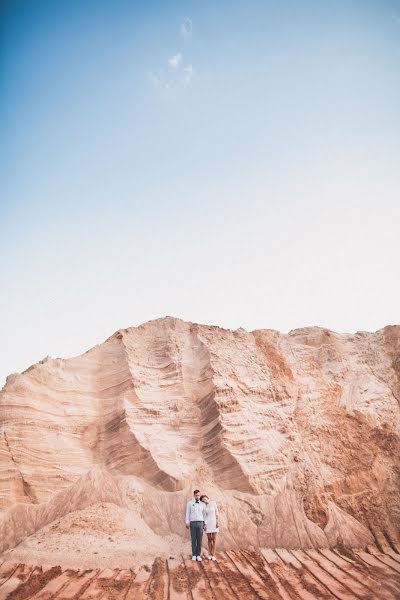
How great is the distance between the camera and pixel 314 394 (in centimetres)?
1395

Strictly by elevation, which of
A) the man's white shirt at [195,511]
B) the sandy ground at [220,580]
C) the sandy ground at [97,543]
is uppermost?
the man's white shirt at [195,511]

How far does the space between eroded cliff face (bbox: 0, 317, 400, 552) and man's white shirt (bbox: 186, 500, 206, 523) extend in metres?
1.41

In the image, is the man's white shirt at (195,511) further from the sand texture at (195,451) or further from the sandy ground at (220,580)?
the sand texture at (195,451)

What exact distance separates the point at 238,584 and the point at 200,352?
8499mm

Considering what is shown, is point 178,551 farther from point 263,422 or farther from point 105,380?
point 105,380

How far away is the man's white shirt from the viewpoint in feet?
25.9

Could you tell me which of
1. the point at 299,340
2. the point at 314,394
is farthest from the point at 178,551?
the point at 299,340

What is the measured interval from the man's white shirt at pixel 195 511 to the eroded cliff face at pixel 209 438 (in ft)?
4.62

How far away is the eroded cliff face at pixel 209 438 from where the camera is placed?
994 centimetres

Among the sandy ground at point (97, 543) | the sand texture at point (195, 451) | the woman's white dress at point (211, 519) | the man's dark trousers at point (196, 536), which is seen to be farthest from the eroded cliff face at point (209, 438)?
the woman's white dress at point (211, 519)

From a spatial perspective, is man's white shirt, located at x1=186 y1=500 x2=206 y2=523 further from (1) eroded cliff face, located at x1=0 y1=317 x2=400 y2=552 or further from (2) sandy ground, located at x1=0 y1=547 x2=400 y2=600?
(1) eroded cliff face, located at x1=0 y1=317 x2=400 y2=552

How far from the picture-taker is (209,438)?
11953mm

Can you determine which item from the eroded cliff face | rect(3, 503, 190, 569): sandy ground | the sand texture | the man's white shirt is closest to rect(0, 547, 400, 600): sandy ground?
the sand texture

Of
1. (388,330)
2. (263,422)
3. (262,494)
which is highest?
(388,330)
